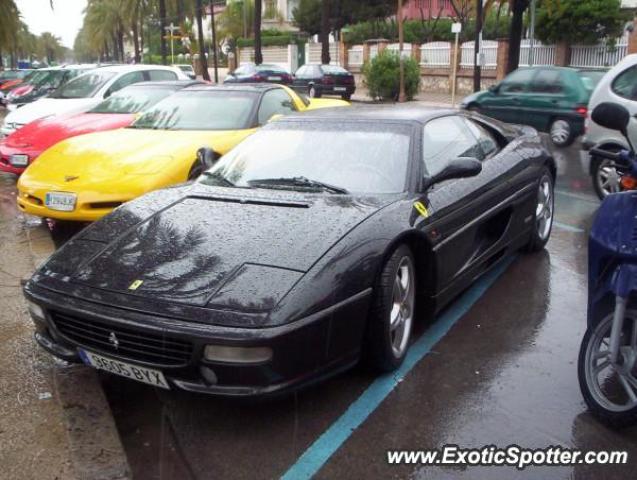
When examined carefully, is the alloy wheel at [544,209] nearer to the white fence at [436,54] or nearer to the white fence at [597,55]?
the white fence at [597,55]

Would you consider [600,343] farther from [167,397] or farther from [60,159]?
[60,159]

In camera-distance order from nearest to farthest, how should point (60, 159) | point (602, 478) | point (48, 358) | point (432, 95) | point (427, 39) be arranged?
1. point (602, 478)
2. point (48, 358)
3. point (60, 159)
4. point (432, 95)
5. point (427, 39)

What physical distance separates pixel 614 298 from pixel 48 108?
1026cm

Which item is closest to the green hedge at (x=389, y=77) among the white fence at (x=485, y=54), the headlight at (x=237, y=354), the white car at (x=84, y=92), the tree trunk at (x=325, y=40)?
the white fence at (x=485, y=54)

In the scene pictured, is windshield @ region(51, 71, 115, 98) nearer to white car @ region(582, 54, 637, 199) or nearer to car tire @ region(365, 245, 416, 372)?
white car @ region(582, 54, 637, 199)

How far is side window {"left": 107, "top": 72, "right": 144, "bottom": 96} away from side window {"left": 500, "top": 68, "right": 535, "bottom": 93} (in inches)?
274

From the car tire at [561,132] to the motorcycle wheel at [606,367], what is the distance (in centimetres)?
944

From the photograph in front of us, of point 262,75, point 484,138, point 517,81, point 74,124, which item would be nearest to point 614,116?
point 484,138

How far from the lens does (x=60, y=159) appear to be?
6.64 m

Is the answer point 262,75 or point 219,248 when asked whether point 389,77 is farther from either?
point 219,248

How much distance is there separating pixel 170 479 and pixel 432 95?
2838 centimetres

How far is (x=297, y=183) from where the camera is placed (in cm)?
410

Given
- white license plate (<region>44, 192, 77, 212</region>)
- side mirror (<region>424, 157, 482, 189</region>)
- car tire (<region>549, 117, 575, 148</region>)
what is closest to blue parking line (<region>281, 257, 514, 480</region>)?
side mirror (<region>424, 157, 482, 189</region>)

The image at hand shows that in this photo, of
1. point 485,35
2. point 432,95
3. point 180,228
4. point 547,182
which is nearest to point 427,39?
point 485,35
